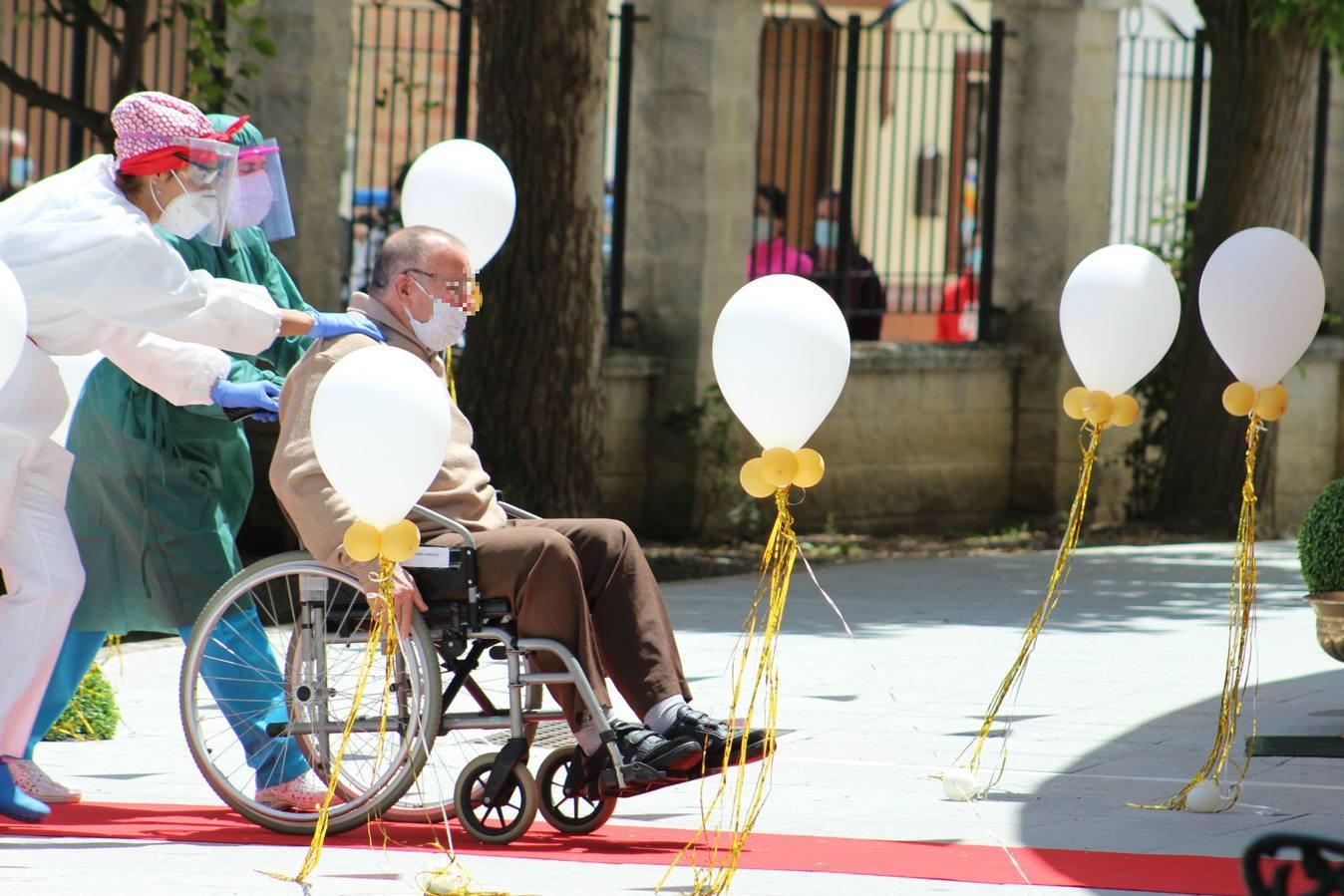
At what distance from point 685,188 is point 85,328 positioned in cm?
739

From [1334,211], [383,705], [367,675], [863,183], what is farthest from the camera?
[1334,211]

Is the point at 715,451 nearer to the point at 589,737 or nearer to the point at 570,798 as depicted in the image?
the point at 570,798

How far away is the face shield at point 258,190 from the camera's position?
5.61 meters

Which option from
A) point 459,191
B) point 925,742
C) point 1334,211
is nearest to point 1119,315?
point 925,742

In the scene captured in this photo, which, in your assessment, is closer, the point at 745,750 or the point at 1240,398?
the point at 745,750

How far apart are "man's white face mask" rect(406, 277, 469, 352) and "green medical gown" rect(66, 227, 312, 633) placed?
23.6 inches

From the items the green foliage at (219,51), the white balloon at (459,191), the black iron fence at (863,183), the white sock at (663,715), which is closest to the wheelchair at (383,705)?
the white sock at (663,715)

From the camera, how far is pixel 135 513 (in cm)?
556

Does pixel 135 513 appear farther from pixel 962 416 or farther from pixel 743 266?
pixel 962 416

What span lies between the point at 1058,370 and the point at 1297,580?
10.5 ft

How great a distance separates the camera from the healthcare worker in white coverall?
A: 5.10 meters

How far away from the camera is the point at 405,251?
529 cm

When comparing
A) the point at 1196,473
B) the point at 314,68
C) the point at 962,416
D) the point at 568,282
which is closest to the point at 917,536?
the point at 962,416

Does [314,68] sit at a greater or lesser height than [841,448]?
greater
